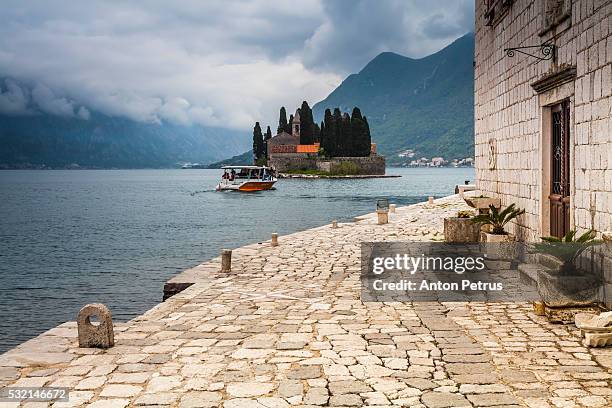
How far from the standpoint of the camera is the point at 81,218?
51.2 m

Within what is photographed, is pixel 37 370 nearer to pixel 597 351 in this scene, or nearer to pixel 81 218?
pixel 597 351

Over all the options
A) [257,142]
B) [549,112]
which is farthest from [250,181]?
[549,112]

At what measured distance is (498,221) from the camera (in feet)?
39.5

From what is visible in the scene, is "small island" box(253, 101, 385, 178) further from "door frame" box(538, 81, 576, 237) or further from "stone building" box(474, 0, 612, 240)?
"door frame" box(538, 81, 576, 237)

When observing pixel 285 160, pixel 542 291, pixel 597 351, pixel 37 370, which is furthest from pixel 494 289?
pixel 285 160

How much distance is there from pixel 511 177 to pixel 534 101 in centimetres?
223

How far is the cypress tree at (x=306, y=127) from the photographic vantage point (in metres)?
110

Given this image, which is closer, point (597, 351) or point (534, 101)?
point (597, 351)

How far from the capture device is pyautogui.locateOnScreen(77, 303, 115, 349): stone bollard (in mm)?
6875

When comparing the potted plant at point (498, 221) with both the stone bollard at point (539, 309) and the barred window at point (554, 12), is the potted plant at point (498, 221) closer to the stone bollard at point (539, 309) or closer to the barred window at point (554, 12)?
the barred window at point (554, 12)

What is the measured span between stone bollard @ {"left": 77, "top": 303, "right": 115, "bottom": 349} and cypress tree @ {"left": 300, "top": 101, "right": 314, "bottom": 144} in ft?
336

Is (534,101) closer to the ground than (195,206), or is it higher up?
higher up

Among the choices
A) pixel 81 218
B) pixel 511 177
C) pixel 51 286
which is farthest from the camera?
pixel 81 218

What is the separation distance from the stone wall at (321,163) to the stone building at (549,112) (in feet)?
308
